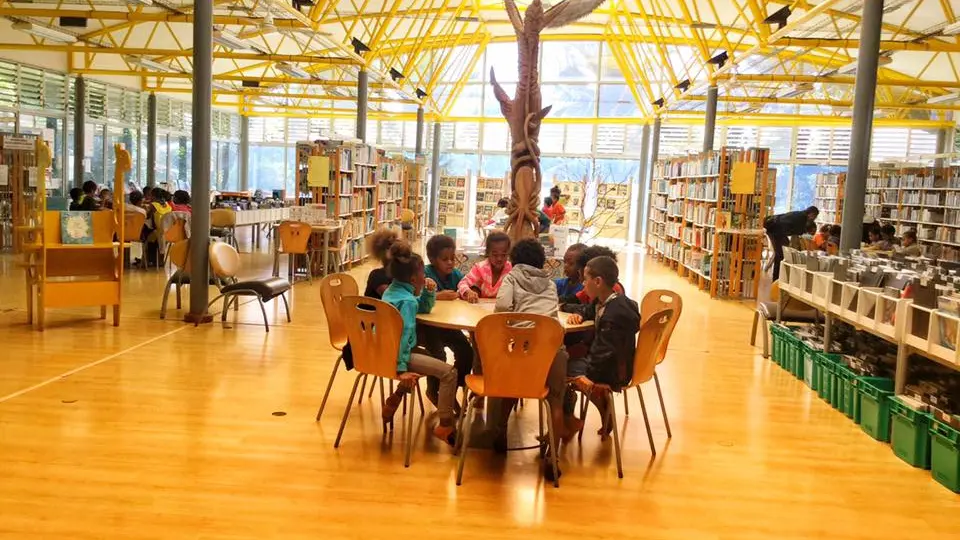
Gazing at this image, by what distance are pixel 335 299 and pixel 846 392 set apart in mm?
3680

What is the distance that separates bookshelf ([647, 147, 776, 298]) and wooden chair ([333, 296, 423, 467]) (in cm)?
812

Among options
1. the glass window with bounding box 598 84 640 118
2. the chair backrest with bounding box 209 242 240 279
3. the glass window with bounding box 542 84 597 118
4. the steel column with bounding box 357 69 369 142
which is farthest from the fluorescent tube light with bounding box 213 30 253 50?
the glass window with bounding box 598 84 640 118

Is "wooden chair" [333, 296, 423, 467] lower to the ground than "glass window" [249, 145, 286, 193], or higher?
lower

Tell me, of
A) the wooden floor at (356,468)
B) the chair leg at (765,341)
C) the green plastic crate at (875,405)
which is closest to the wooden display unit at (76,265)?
the wooden floor at (356,468)

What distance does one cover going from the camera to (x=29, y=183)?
12.9 m

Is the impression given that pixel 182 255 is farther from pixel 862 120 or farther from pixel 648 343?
pixel 862 120

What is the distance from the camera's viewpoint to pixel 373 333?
4.07 metres

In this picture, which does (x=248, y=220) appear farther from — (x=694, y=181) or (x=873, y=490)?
(x=873, y=490)

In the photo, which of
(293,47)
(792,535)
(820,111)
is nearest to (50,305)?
(792,535)

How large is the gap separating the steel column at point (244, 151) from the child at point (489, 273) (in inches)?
876

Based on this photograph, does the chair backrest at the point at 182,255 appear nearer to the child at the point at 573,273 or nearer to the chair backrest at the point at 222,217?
the child at the point at 573,273

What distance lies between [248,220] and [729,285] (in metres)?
8.53

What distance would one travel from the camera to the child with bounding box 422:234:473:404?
477 cm

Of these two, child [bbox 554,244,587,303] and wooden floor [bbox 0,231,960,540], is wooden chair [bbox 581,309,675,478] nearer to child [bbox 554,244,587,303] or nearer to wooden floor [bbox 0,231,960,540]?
wooden floor [bbox 0,231,960,540]
